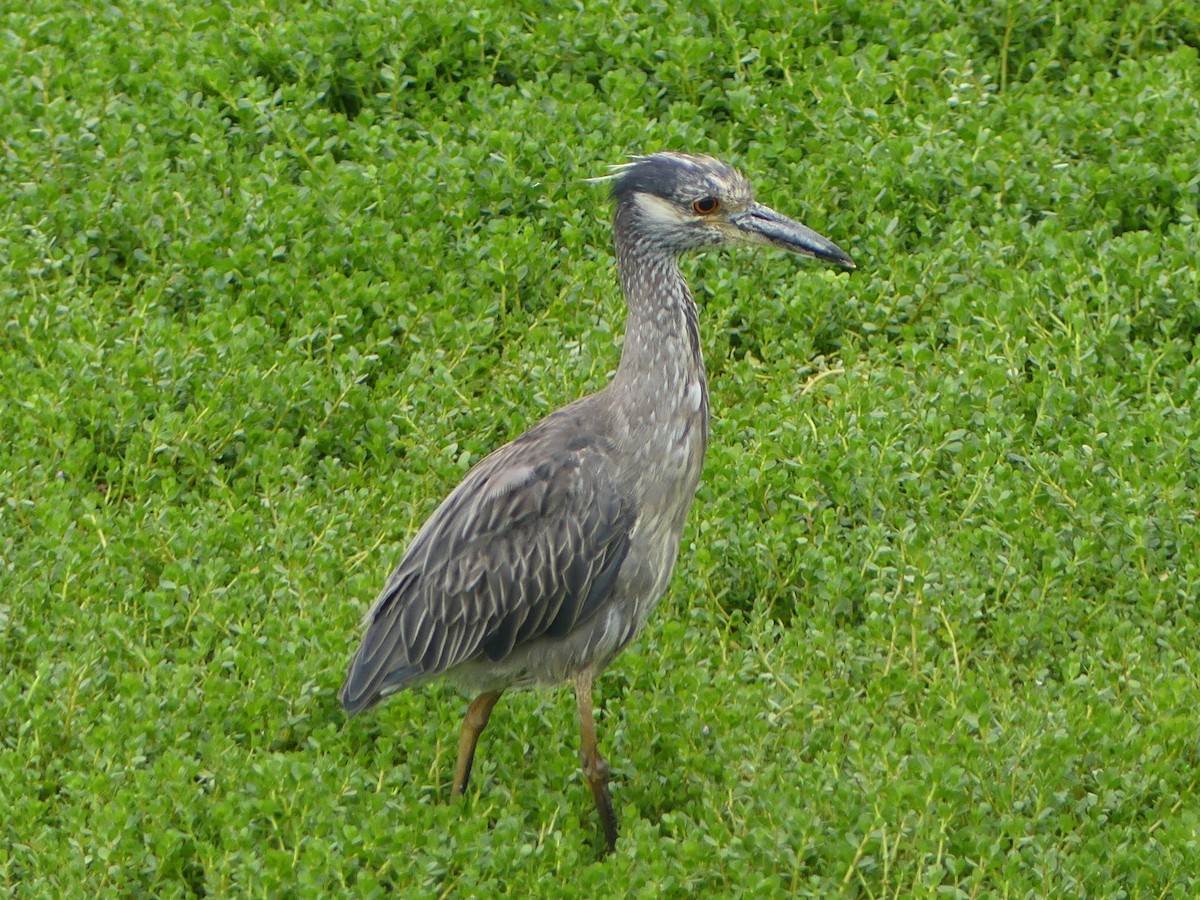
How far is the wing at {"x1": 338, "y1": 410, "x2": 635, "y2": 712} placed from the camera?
20.9ft

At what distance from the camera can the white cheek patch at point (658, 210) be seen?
21.8ft

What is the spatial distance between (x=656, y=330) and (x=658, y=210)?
1.51ft

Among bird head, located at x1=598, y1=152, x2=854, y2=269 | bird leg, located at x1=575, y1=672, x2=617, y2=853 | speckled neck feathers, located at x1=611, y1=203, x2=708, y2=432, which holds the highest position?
bird head, located at x1=598, y1=152, x2=854, y2=269

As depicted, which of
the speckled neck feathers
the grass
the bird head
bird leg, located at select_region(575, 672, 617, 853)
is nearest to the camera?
the grass

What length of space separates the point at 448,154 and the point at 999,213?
113 inches

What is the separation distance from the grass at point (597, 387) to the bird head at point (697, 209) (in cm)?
132

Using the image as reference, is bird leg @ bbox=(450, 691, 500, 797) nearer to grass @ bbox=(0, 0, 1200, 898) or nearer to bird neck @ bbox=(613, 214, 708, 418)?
grass @ bbox=(0, 0, 1200, 898)

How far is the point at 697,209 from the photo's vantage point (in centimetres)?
666

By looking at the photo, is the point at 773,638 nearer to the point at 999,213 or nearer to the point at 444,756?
the point at 444,756

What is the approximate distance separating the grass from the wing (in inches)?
16.5

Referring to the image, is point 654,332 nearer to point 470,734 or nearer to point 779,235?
point 779,235

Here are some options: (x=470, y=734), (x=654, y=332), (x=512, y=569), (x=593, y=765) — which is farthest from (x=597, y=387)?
(x=593, y=765)

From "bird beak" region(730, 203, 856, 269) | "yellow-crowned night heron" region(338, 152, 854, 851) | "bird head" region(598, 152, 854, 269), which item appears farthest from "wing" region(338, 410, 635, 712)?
"bird beak" region(730, 203, 856, 269)

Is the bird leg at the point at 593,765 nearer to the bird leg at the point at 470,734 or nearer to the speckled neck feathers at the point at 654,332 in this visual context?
the bird leg at the point at 470,734
